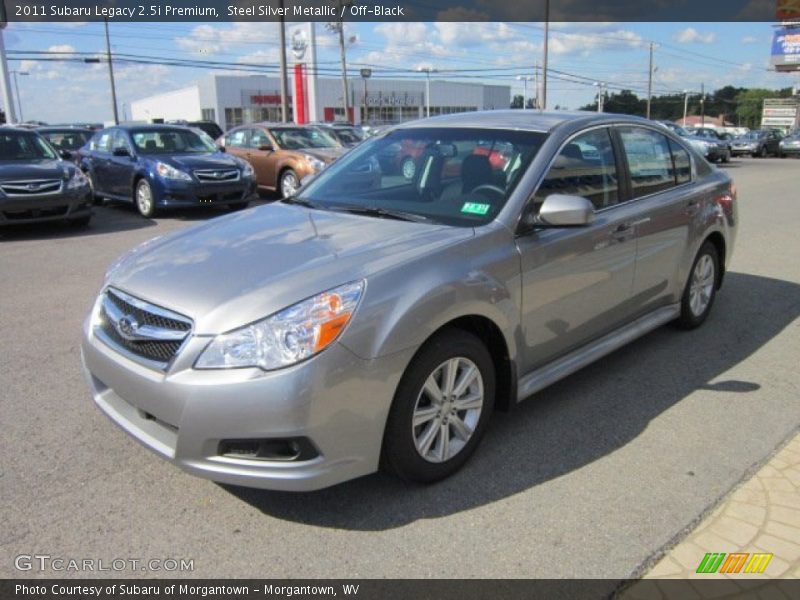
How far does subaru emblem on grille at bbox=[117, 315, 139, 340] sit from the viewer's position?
298 cm

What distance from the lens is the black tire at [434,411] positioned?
9.68 ft

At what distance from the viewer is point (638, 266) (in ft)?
14.5

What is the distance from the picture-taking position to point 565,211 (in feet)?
11.3

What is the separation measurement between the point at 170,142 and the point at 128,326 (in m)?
10.6

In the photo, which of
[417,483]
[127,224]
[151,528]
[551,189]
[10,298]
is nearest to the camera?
[151,528]

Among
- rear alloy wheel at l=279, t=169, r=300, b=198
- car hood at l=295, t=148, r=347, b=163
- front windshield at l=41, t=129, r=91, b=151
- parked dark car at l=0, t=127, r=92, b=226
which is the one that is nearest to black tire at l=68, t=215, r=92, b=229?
parked dark car at l=0, t=127, r=92, b=226

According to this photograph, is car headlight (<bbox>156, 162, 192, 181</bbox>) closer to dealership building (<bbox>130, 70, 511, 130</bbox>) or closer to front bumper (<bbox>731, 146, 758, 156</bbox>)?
front bumper (<bbox>731, 146, 758, 156</bbox>)

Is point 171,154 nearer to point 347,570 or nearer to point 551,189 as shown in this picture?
point 551,189

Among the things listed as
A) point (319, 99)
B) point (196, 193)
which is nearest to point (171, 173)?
point (196, 193)

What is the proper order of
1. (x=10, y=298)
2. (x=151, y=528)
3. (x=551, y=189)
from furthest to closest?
(x=10, y=298)
(x=551, y=189)
(x=151, y=528)

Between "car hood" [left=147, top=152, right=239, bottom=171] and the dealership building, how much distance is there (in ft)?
190

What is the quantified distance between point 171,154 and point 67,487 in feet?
33.3

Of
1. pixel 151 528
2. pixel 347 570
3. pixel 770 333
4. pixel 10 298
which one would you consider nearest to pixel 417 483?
pixel 347 570

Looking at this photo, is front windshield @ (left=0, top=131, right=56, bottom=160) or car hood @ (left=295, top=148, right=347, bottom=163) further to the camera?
car hood @ (left=295, top=148, right=347, bottom=163)
